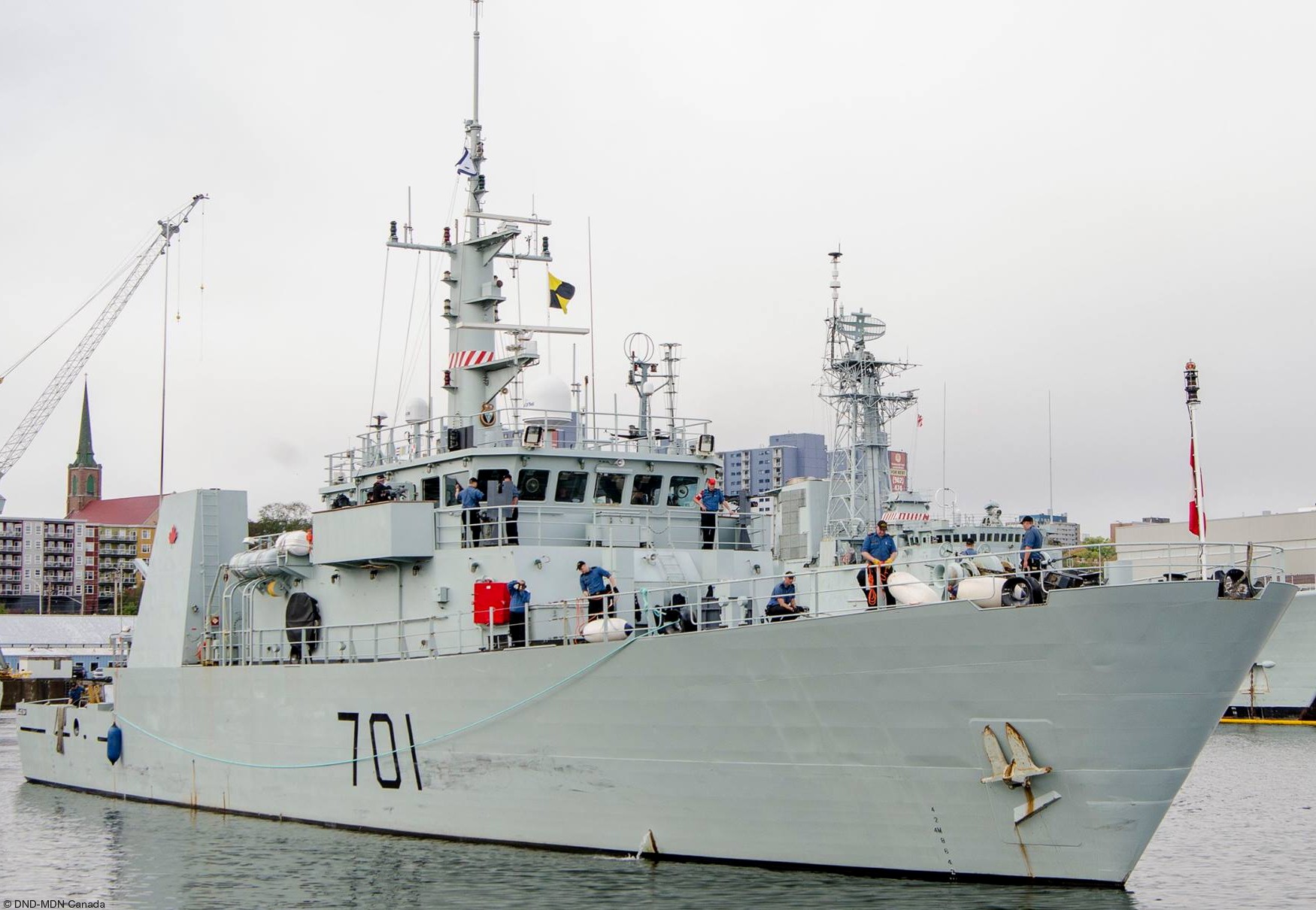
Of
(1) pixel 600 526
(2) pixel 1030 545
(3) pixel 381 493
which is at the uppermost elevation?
(3) pixel 381 493

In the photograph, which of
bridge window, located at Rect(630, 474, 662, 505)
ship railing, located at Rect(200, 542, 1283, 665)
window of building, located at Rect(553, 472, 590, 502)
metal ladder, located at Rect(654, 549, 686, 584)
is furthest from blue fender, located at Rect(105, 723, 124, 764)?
metal ladder, located at Rect(654, 549, 686, 584)

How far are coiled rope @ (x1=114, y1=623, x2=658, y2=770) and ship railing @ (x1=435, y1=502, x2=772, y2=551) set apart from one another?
236cm

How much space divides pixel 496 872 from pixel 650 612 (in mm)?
3339

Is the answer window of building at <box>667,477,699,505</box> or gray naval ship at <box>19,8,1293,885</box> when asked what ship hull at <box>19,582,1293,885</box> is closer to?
gray naval ship at <box>19,8,1293,885</box>

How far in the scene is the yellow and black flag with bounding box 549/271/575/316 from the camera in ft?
66.9

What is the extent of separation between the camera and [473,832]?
53.0 ft

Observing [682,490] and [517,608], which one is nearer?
[517,608]

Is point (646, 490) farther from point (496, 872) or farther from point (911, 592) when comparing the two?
point (911, 592)

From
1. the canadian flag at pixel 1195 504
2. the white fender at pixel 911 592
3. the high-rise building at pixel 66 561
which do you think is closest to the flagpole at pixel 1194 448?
the canadian flag at pixel 1195 504

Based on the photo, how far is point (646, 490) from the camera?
18953mm

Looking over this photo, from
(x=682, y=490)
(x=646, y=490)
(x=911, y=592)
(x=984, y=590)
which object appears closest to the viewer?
(x=984, y=590)

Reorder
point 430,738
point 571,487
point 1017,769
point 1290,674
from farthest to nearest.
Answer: point 1290,674, point 571,487, point 430,738, point 1017,769

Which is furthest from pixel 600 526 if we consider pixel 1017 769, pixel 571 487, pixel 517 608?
pixel 1017 769

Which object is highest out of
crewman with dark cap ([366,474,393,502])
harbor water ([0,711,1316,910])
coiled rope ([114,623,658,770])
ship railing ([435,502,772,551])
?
crewman with dark cap ([366,474,393,502])
